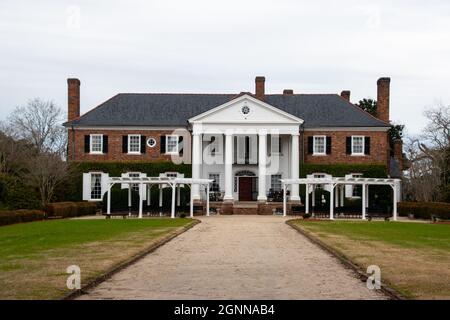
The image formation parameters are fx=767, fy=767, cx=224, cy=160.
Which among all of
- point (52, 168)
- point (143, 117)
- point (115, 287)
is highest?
point (143, 117)

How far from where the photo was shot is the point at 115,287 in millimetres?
14352

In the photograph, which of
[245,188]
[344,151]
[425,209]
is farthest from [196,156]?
[425,209]

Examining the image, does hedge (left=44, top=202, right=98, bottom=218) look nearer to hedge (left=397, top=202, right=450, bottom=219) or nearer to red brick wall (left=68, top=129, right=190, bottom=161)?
red brick wall (left=68, top=129, right=190, bottom=161)

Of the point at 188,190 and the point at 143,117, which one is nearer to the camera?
the point at 188,190

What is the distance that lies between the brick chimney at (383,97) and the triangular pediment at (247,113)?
762 centimetres

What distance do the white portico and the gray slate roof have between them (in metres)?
2.81

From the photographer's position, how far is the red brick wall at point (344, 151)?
55.2 m

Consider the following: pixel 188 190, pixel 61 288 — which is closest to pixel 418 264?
pixel 61 288

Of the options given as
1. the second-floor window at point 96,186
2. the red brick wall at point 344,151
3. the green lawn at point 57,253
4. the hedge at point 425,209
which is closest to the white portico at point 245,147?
the red brick wall at point 344,151

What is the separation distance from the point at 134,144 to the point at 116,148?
4.39ft

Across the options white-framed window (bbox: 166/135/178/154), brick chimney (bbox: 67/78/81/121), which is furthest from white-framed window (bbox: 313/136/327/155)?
brick chimney (bbox: 67/78/81/121)

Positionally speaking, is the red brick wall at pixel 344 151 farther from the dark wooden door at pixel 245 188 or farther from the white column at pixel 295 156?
the dark wooden door at pixel 245 188
